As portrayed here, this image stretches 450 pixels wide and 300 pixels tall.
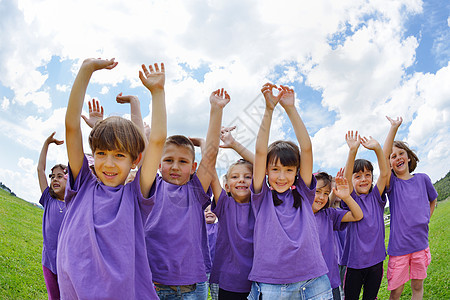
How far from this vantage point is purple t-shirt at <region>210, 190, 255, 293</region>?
355 centimetres

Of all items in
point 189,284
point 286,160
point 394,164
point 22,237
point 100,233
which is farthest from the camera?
point 22,237

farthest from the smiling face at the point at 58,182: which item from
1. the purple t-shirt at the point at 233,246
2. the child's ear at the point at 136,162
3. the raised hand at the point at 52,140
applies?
the child's ear at the point at 136,162

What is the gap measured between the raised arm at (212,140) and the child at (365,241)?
2104 mm

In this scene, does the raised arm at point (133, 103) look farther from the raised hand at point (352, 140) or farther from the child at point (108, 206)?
the raised hand at point (352, 140)

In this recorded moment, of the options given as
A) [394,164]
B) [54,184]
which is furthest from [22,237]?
[394,164]

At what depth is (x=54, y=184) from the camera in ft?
19.6

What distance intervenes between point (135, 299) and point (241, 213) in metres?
1.51

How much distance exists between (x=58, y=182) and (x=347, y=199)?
464cm

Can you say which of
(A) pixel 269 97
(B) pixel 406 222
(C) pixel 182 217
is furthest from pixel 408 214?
(C) pixel 182 217

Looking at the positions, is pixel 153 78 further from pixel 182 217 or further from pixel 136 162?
pixel 182 217

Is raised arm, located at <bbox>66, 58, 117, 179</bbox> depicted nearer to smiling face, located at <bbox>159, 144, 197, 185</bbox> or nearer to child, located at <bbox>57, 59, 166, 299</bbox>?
child, located at <bbox>57, 59, 166, 299</bbox>

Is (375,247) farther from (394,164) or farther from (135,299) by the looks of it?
(135,299)

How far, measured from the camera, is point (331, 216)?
479 cm

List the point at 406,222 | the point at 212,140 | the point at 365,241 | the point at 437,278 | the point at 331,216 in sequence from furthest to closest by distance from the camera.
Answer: the point at 437,278, the point at 406,222, the point at 365,241, the point at 331,216, the point at 212,140
